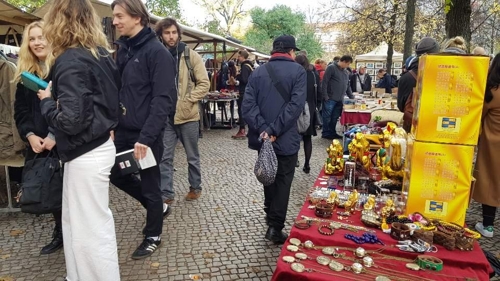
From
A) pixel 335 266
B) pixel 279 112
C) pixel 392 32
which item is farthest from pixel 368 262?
pixel 392 32

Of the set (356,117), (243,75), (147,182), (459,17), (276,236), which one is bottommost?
(276,236)

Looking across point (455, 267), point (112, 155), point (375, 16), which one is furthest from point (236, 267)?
point (375, 16)

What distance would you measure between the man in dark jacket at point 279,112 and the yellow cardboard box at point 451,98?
1.14m

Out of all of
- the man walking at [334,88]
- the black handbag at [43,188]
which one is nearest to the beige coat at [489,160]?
the black handbag at [43,188]

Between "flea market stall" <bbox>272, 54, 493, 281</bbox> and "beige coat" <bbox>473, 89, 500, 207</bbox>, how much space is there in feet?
4.79

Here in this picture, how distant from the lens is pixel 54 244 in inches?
132

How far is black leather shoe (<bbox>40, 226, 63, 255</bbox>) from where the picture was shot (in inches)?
130

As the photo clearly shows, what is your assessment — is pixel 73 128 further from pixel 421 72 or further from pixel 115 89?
pixel 421 72

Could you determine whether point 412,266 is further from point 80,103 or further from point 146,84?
point 146,84

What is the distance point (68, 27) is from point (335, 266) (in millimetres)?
1976

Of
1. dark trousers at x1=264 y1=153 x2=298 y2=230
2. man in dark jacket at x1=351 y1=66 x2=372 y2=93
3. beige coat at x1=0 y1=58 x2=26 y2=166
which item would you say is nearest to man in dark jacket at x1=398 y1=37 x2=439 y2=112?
dark trousers at x1=264 y1=153 x2=298 y2=230

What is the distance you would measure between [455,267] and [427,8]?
74.2 ft

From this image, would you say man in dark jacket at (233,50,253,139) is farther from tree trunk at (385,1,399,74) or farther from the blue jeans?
tree trunk at (385,1,399,74)

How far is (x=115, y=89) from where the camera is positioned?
231 centimetres
